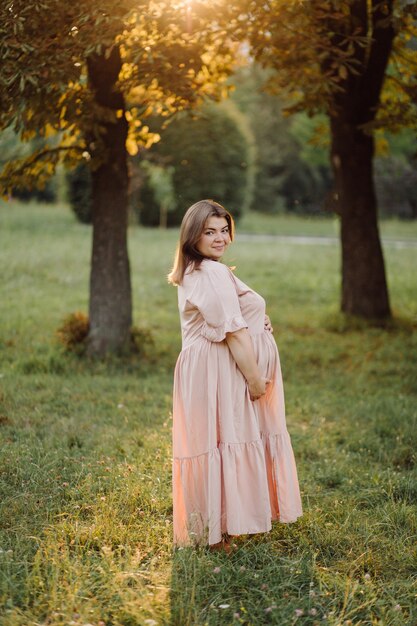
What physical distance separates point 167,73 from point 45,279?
24.7 feet

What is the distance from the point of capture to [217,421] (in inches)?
145

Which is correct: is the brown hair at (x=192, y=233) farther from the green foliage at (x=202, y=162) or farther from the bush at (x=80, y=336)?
the green foliage at (x=202, y=162)

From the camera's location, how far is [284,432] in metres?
3.86

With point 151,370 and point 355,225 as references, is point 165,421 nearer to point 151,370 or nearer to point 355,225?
point 151,370

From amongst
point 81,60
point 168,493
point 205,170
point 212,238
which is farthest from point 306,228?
point 212,238

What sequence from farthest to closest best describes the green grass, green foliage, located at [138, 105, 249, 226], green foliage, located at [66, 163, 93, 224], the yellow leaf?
1. the green grass
2. green foliage, located at [138, 105, 249, 226]
3. green foliage, located at [66, 163, 93, 224]
4. the yellow leaf

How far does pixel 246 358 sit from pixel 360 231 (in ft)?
23.1

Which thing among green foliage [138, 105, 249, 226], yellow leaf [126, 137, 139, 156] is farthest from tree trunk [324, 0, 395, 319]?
green foliage [138, 105, 249, 226]

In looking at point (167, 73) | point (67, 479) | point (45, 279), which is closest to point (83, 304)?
point (45, 279)

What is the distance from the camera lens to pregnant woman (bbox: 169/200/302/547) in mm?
3574

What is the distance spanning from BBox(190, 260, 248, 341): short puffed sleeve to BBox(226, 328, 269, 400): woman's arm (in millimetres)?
62

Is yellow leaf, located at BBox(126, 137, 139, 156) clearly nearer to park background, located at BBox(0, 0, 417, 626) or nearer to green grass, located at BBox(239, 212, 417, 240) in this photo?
park background, located at BBox(0, 0, 417, 626)

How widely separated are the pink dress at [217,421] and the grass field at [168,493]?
0.68 feet

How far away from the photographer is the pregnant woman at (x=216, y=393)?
141 inches
